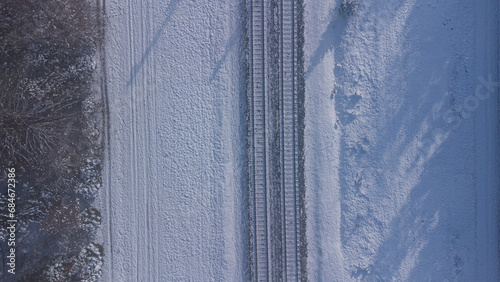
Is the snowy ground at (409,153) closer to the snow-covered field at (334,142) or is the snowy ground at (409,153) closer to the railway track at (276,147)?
the snow-covered field at (334,142)

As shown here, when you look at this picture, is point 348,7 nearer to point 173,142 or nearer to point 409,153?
point 409,153

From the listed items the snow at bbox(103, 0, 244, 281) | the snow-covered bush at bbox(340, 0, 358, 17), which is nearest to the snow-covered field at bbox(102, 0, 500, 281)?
the snow at bbox(103, 0, 244, 281)

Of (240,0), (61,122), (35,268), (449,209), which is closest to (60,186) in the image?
(61,122)

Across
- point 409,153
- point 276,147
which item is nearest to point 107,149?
point 276,147

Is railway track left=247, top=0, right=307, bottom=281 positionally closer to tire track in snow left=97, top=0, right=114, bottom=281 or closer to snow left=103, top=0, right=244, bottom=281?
snow left=103, top=0, right=244, bottom=281

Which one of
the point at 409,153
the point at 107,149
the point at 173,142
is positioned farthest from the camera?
the point at 409,153

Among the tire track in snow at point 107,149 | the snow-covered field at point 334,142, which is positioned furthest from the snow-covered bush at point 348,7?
the tire track in snow at point 107,149
